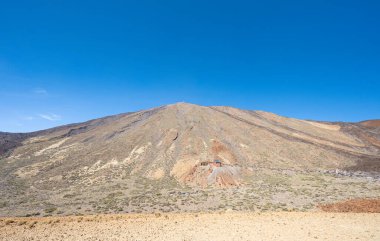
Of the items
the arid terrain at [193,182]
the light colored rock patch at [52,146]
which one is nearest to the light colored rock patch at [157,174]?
the arid terrain at [193,182]

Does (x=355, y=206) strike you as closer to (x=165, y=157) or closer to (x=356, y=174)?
(x=356, y=174)

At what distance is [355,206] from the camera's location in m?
24.8

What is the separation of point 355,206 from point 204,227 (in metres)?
14.1

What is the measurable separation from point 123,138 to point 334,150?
131ft

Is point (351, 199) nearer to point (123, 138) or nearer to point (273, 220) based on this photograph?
point (273, 220)

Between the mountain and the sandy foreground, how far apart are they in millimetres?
7267

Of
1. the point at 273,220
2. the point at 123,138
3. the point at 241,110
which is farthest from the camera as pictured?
the point at 241,110

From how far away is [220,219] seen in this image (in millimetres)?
21484

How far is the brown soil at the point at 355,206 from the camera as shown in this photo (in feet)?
78.7

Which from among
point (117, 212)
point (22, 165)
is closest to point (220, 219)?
point (117, 212)

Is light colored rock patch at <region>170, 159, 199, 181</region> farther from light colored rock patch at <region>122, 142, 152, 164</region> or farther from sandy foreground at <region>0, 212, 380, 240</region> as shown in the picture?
sandy foreground at <region>0, 212, 380, 240</region>

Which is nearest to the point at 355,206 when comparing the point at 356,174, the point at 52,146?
the point at 356,174

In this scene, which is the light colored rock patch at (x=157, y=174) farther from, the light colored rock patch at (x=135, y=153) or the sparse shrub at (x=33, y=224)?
the sparse shrub at (x=33, y=224)

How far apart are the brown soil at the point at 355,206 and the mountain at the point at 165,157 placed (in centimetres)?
1184
